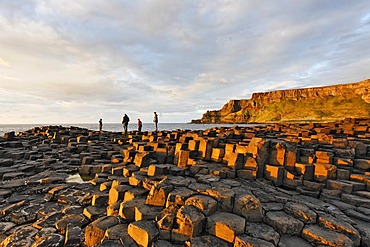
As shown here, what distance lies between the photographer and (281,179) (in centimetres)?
540

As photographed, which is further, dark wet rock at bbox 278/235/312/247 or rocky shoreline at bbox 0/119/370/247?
rocky shoreline at bbox 0/119/370/247

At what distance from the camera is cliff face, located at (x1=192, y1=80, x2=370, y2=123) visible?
8217 cm

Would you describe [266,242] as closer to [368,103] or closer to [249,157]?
[249,157]

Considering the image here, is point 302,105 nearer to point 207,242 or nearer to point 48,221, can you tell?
point 207,242

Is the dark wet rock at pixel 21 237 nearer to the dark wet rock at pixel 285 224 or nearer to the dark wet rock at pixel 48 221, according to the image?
the dark wet rock at pixel 48 221

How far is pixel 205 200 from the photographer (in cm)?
347

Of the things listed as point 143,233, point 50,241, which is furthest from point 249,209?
point 50,241

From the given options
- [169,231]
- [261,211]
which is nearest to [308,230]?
[261,211]

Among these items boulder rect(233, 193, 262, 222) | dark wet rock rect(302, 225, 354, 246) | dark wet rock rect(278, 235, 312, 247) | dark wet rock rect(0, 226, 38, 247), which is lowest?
dark wet rock rect(0, 226, 38, 247)

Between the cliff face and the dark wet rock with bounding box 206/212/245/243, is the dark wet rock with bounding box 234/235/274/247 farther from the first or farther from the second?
the cliff face

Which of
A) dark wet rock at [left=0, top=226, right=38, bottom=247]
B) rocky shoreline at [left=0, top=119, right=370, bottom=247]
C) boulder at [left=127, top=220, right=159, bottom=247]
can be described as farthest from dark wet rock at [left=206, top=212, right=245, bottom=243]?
dark wet rock at [left=0, top=226, right=38, bottom=247]

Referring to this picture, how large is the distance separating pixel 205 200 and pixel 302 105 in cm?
12068

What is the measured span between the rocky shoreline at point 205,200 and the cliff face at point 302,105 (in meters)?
82.8

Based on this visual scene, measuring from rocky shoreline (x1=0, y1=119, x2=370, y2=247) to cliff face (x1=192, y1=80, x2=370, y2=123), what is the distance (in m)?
82.8
